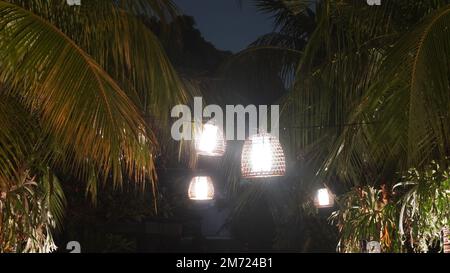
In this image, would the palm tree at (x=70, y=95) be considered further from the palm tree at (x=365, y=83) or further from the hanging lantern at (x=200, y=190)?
the hanging lantern at (x=200, y=190)

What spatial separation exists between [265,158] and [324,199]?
2.66 metres

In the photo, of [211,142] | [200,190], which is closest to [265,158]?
[211,142]

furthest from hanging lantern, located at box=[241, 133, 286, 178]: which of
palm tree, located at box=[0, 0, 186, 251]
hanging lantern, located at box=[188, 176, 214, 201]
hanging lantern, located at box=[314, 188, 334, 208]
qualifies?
hanging lantern, located at box=[314, 188, 334, 208]

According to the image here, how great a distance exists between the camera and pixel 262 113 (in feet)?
13.8

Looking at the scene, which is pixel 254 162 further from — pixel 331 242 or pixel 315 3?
pixel 331 242

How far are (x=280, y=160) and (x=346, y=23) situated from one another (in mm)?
908

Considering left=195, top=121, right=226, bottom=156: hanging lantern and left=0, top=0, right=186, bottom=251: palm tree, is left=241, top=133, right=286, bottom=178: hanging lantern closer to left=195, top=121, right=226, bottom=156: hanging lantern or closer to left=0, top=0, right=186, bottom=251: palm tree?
left=195, top=121, right=226, bottom=156: hanging lantern

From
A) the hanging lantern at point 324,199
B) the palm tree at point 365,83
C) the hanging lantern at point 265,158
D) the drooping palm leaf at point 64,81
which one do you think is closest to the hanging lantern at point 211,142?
the hanging lantern at point 265,158

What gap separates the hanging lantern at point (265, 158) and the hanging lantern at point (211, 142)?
0.26m

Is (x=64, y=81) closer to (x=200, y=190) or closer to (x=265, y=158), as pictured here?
(x=265, y=158)

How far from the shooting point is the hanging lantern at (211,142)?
3.89 metres

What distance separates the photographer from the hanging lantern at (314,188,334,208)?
622cm

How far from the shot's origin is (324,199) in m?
6.25
